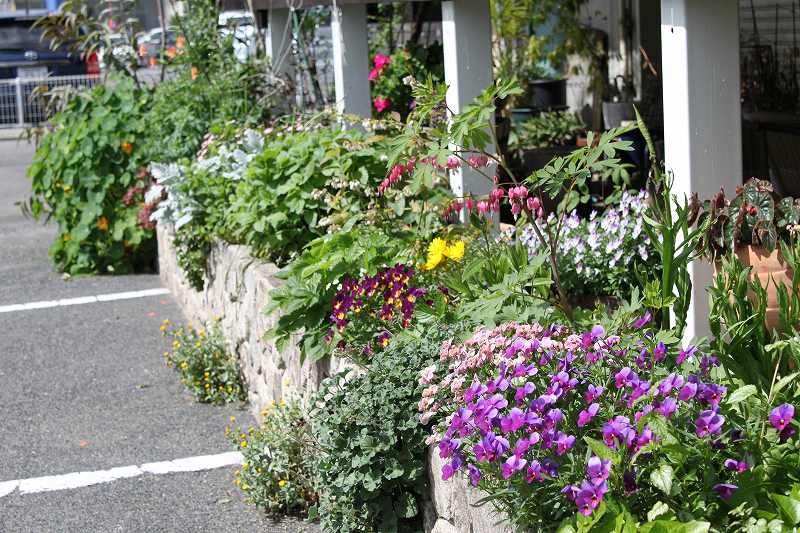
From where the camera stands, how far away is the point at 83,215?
31.8 feet

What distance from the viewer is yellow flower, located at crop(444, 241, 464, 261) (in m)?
4.62

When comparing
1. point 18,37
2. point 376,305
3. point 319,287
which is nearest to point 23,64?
point 18,37

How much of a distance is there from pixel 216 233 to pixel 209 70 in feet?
8.15

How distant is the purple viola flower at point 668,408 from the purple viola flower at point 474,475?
19.2 inches

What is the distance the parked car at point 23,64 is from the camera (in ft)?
76.2

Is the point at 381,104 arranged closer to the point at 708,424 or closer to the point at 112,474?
the point at 112,474

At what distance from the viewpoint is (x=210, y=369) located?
6.36 metres

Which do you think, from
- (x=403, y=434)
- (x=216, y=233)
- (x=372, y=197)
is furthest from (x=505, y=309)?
(x=216, y=233)

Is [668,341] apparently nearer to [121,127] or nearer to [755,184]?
[755,184]

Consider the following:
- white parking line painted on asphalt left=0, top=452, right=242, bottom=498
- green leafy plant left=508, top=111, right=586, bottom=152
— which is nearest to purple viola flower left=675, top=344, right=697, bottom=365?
white parking line painted on asphalt left=0, top=452, right=242, bottom=498

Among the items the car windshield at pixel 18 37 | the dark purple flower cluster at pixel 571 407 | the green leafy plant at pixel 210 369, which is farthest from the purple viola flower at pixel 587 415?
the car windshield at pixel 18 37

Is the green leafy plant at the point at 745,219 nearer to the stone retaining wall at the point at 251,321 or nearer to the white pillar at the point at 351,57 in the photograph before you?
the stone retaining wall at the point at 251,321

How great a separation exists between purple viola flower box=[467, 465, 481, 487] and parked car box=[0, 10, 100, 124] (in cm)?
2129

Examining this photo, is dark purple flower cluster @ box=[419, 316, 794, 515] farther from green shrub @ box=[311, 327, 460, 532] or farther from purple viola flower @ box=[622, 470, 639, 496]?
green shrub @ box=[311, 327, 460, 532]
